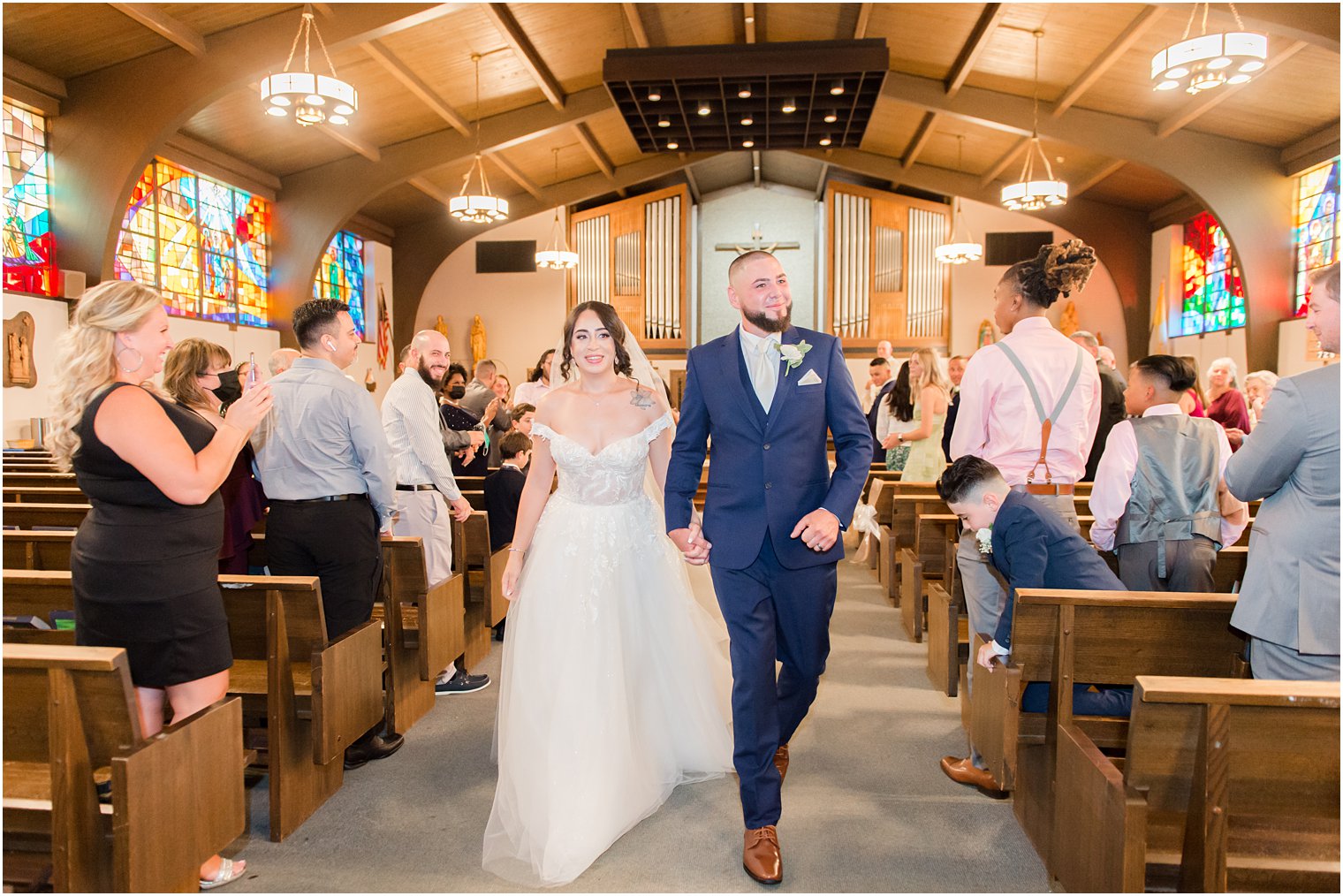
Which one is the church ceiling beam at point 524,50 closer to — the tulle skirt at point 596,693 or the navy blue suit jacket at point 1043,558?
the tulle skirt at point 596,693

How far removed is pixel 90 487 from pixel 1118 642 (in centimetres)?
247

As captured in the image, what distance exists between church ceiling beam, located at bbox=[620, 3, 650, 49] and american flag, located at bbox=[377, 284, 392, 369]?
621cm

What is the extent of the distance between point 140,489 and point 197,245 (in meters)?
8.91

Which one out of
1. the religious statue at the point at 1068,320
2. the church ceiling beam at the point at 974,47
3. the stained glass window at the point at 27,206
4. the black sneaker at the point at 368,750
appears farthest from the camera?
the religious statue at the point at 1068,320

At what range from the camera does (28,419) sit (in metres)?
7.50

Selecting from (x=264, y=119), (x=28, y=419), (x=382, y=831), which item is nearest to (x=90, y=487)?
(x=382, y=831)

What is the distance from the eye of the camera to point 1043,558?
8.15ft

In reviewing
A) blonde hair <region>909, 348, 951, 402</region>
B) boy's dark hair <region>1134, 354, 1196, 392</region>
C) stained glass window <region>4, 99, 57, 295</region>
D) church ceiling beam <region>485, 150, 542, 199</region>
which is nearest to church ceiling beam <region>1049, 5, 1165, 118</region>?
blonde hair <region>909, 348, 951, 402</region>

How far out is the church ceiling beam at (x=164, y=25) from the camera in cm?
673

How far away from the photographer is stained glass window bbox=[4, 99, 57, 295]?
7.31 meters

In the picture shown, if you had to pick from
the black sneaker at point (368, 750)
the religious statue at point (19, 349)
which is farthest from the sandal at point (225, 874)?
the religious statue at point (19, 349)

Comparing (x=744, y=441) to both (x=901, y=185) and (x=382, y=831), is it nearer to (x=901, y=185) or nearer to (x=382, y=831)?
(x=382, y=831)

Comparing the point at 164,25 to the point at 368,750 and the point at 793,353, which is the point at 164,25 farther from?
the point at 793,353

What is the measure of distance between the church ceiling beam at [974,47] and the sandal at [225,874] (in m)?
8.11
